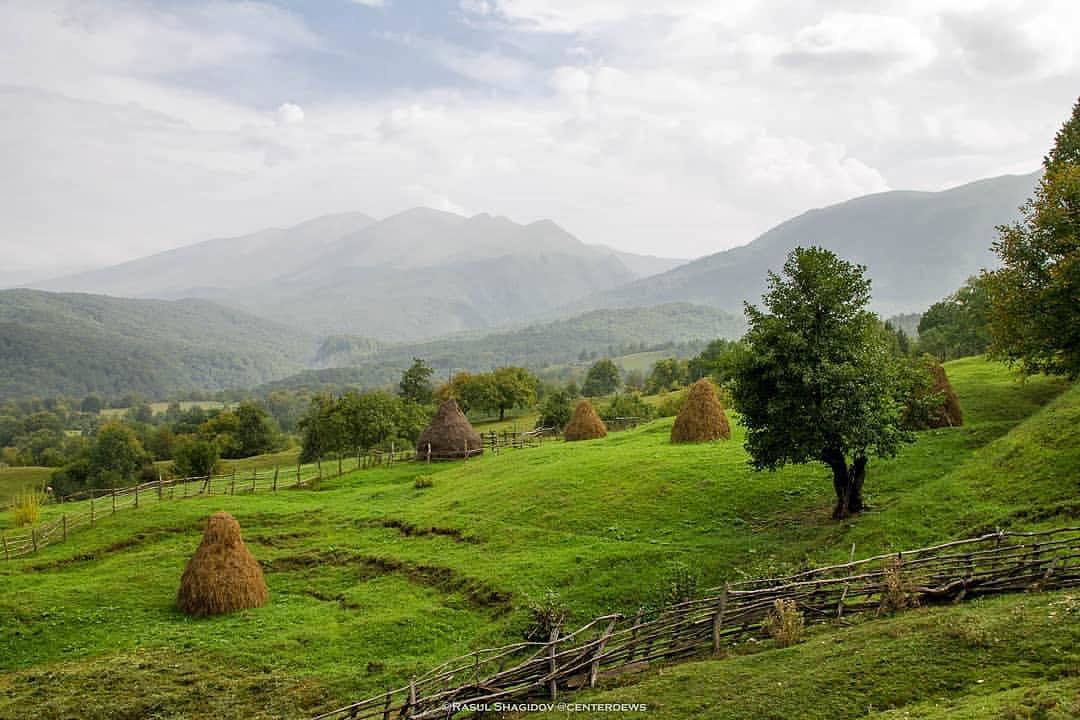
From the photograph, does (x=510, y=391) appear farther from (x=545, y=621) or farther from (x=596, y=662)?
(x=596, y=662)

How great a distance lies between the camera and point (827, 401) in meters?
20.7

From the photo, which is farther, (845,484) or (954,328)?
(954,328)

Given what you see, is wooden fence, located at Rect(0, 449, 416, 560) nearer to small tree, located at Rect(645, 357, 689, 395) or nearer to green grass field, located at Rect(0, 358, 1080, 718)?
green grass field, located at Rect(0, 358, 1080, 718)

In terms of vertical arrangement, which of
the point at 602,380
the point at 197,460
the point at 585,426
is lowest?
the point at 197,460

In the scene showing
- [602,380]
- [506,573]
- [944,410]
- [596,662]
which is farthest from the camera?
[602,380]

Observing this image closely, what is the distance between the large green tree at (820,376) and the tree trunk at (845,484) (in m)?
0.03

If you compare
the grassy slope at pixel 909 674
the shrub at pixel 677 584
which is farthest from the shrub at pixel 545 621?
the grassy slope at pixel 909 674

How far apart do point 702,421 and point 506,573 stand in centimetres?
1836

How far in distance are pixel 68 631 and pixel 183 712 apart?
7.47m

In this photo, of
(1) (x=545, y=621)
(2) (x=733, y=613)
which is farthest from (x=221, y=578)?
(2) (x=733, y=613)

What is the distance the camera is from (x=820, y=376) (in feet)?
68.2

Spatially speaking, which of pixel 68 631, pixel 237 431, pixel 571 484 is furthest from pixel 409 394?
pixel 68 631

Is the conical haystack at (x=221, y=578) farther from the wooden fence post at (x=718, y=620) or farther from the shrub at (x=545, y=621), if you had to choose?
the wooden fence post at (x=718, y=620)

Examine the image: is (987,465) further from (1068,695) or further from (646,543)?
(1068,695)
